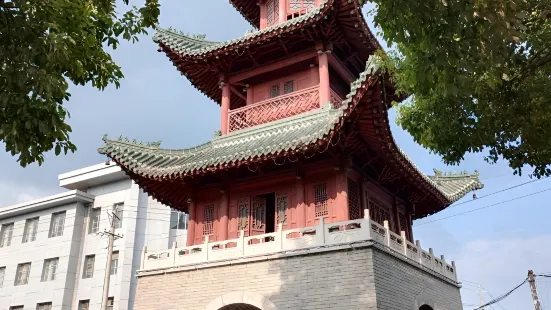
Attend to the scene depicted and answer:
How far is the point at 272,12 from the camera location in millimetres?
17953

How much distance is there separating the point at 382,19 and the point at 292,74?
9.22 m

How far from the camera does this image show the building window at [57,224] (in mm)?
33500

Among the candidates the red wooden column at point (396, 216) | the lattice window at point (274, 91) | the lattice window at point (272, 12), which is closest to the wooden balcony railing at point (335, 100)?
the lattice window at point (274, 91)

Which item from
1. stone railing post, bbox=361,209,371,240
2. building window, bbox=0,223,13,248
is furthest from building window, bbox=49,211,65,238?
stone railing post, bbox=361,209,371,240

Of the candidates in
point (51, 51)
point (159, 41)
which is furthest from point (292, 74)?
point (51, 51)

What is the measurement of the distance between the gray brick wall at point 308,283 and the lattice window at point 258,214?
5.75ft

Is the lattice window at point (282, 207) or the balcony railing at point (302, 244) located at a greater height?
the lattice window at point (282, 207)

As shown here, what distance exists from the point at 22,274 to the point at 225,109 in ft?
84.7

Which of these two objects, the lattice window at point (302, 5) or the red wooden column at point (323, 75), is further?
the lattice window at point (302, 5)

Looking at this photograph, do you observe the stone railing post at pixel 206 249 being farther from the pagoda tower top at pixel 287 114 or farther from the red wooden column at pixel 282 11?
the red wooden column at pixel 282 11

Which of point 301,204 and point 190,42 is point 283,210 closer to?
point 301,204

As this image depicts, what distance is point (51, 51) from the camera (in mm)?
6336

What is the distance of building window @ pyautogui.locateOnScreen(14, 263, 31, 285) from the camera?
33.8 m

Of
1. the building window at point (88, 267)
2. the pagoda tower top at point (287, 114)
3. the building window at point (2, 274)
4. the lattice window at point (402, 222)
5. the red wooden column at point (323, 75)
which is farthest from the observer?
the building window at point (2, 274)
